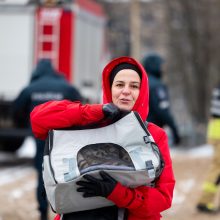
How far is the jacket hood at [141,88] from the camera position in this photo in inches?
152

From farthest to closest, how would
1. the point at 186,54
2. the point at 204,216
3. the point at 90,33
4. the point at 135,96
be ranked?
the point at 186,54 < the point at 90,33 < the point at 204,216 < the point at 135,96

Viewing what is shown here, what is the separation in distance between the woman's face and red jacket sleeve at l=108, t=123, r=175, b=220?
0.20 meters

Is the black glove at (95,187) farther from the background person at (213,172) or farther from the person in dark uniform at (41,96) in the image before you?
the background person at (213,172)

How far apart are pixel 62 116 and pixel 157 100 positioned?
15.4ft

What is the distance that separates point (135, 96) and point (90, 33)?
1269 cm

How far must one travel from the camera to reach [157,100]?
8.41 m

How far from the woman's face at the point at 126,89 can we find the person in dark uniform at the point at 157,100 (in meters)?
4.49

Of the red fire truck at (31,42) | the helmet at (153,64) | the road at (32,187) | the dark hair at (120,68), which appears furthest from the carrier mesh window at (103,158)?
the red fire truck at (31,42)

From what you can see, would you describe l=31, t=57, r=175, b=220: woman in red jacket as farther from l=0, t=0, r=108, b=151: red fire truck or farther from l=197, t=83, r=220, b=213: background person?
l=0, t=0, r=108, b=151: red fire truck

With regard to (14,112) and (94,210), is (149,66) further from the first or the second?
(94,210)

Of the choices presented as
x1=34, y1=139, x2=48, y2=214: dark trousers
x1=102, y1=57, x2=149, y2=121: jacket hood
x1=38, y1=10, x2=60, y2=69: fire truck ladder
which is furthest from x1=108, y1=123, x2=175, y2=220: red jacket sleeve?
x1=38, y1=10, x2=60, y2=69: fire truck ladder

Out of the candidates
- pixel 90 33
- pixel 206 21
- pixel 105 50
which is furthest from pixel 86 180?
pixel 206 21

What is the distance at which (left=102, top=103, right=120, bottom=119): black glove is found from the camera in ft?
12.1

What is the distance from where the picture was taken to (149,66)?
8570mm
